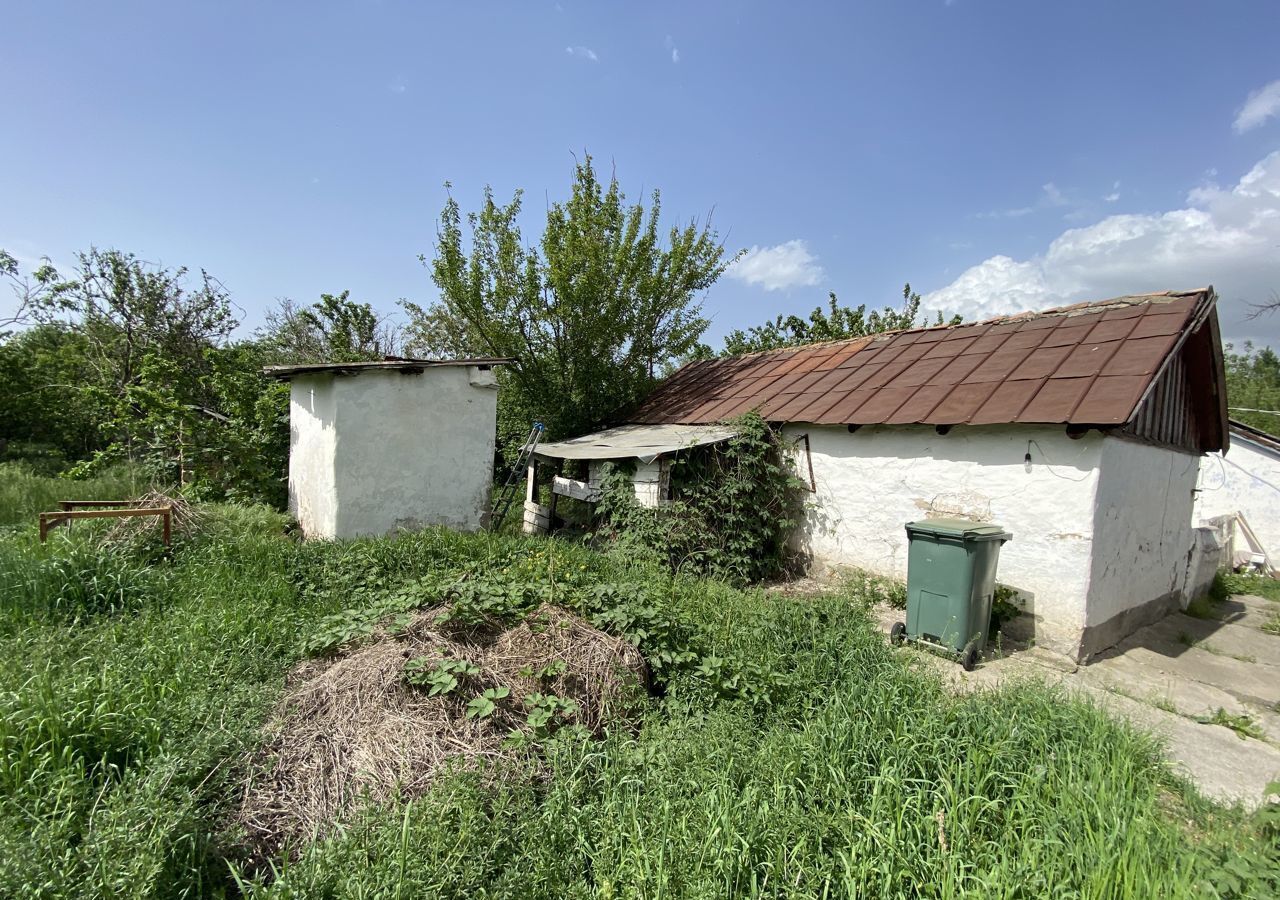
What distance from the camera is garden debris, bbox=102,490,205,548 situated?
663 centimetres

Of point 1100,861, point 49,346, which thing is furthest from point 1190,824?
point 49,346

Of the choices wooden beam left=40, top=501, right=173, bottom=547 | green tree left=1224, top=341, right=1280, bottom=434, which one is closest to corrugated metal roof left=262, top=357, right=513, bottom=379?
wooden beam left=40, top=501, right=173, bottom=547

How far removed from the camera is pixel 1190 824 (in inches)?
129

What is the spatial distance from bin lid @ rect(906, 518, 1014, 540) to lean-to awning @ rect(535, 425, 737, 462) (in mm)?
A: 3393

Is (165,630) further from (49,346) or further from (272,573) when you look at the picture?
(49,346)

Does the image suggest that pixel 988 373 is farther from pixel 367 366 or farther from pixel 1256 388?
pixel 1256 388

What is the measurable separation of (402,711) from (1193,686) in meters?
7.90

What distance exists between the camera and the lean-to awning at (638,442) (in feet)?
29.4

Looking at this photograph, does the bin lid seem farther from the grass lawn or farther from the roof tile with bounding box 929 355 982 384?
the roof tile with bounding box 929 355 982 384

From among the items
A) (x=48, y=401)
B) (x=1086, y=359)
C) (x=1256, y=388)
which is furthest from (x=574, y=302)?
(x=1256, y=388)

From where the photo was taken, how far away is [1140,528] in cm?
735

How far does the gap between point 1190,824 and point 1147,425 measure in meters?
5.77

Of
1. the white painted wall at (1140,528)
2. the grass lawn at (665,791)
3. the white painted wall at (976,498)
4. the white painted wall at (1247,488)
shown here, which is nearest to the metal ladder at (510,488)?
the white painted wall at (976,498)

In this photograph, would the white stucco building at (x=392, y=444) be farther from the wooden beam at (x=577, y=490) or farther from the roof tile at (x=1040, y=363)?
the roof tile at (x=1040, y=363)
